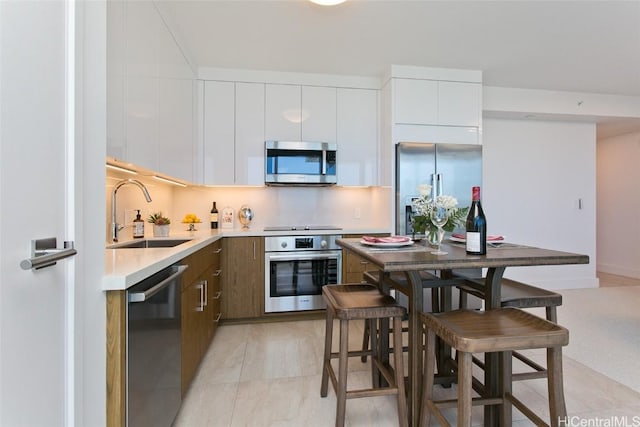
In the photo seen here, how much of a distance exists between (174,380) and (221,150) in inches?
88.7

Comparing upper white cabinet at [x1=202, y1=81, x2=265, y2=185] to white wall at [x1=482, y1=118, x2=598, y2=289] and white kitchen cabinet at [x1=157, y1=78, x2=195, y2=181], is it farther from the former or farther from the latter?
white wall at [x1=482, y1=118, x2=598, y2=289]

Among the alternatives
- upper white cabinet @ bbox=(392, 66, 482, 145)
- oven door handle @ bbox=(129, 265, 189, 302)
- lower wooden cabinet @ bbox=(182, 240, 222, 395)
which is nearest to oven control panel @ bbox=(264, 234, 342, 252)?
lower wooden cabinet @ bbox=(182, 240, 222, 395)

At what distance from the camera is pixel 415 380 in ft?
4.80

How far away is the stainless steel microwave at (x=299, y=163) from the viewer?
10.2ft

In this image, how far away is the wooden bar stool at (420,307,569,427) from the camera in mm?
1095

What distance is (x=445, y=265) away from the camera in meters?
1.26

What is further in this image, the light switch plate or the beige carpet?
the light switch plate

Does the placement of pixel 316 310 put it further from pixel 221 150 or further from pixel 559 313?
pixel 559 313

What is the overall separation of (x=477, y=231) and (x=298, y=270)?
1863 mm

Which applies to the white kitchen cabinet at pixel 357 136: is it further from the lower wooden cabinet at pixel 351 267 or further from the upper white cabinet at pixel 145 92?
the upper white cabinet at pixel 145 92

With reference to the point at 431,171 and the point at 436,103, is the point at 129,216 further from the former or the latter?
the point at 436,103

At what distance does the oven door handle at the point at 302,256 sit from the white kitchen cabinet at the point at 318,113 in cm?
125

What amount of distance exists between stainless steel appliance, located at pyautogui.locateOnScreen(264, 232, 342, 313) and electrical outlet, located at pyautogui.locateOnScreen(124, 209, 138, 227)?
1.12 metres

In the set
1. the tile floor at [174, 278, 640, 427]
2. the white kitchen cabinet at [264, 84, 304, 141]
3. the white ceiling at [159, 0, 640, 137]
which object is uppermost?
the white ceiling at [159, 0, 640, 137]
